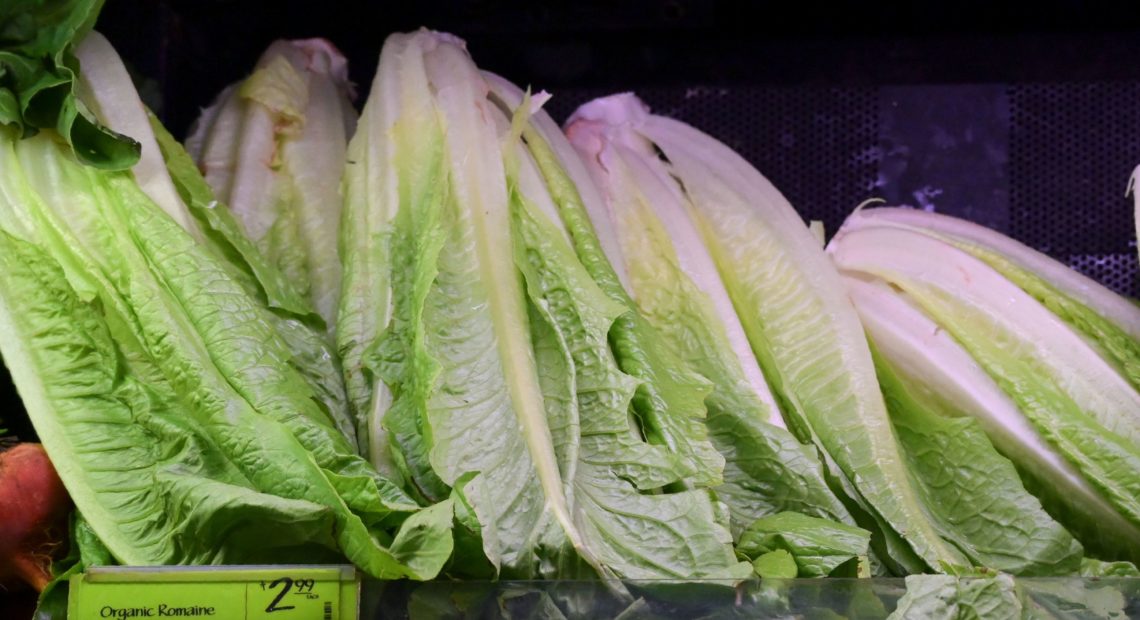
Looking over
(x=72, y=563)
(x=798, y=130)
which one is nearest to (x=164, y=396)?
(x=72, y=563)

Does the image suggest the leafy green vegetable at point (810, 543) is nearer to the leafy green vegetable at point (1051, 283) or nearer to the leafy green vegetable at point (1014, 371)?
the leafy green vegetable at point (1014, 371)

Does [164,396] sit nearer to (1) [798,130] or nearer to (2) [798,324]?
(2) [798,324]

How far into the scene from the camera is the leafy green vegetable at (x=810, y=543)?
107 cm

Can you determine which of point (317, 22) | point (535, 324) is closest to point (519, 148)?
point (535, 324)

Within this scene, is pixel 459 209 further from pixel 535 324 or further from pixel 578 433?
pixel 578 433

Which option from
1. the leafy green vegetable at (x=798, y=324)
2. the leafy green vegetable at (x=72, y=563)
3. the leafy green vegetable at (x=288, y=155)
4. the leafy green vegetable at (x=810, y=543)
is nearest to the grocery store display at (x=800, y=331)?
the leafy green vegetable at (x=798, y=324)

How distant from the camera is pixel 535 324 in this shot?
1.22 meters

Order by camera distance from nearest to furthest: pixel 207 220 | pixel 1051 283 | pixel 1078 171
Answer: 1. pixel 207 220
2. pixel 1051 283
3. pixel 1078 171

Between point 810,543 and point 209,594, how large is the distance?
54 cm

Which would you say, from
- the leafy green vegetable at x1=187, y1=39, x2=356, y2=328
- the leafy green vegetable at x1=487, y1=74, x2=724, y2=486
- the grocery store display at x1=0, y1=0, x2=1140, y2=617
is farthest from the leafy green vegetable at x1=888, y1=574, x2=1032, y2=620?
the leafy green vegetable at x1=187, y1=39, x2=356, y2=328

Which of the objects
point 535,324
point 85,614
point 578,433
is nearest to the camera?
point 85,614

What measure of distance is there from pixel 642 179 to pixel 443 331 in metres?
0.53

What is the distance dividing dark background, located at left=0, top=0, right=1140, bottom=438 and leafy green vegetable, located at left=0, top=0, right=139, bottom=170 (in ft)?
1.60

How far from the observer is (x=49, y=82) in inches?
47.4
